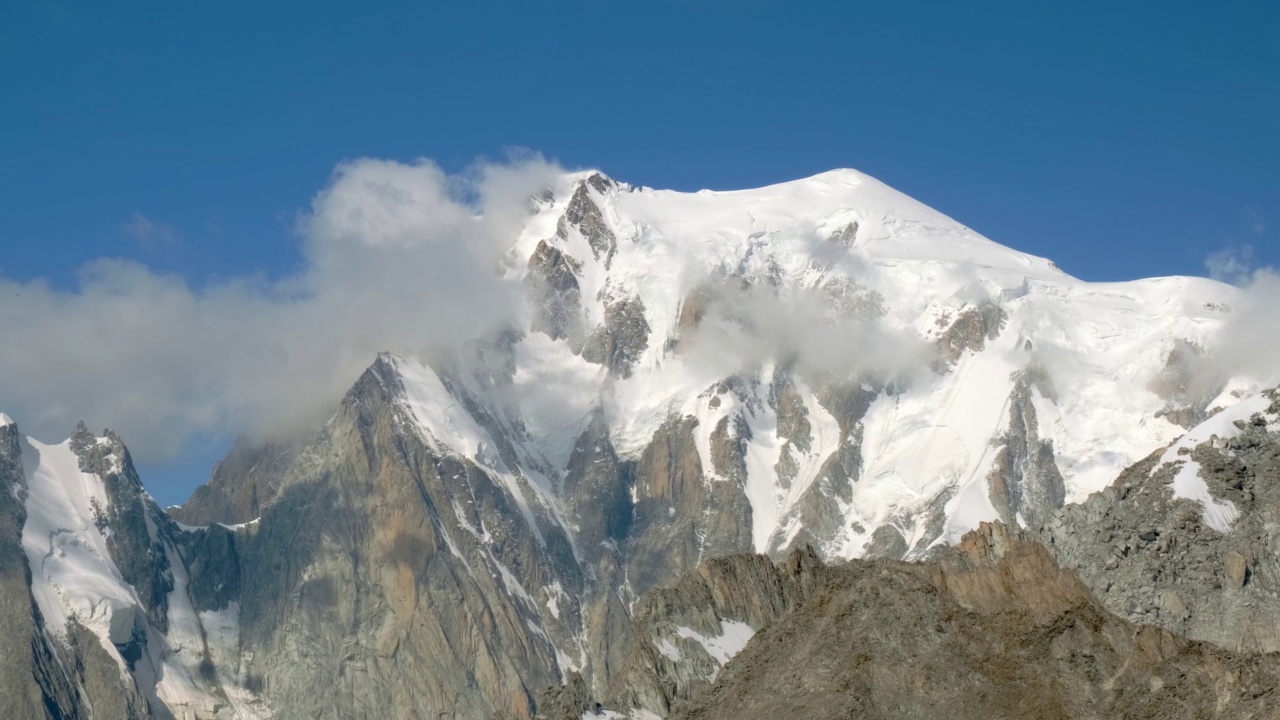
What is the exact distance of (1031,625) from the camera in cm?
15500

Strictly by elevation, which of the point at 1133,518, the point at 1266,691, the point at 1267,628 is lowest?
the point at 1266,691

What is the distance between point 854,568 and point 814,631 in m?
15.4

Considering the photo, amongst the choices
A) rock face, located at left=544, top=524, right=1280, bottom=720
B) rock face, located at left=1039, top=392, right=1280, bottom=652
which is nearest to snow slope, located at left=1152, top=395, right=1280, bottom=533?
rock face, located at left=1039, top=392, right=1280, bottom=652

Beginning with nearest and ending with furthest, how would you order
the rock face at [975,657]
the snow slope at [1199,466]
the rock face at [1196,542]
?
the rock face at [975,657], the rock face at [1196,542], the snow slope at [1199,466]

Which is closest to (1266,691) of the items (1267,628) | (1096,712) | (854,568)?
(1096,712)

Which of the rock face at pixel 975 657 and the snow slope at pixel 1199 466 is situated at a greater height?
the snow slope at pixel 1199 466

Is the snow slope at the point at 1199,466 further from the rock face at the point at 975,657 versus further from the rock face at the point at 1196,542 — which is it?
the rock face at the point at 975,657

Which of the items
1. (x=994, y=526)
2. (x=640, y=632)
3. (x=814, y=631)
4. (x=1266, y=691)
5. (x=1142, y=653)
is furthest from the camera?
(x=640, y=632)

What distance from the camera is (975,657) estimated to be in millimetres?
153750

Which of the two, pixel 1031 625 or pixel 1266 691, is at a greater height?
pixel 1031 625

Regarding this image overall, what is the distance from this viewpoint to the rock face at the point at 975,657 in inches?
5699

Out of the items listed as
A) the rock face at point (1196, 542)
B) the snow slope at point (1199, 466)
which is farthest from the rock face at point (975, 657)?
the snow slope at point (1199, 466)

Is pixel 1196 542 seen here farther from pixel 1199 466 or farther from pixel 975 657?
pixel 975 657

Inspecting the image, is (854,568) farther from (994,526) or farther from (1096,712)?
(1096,712)
